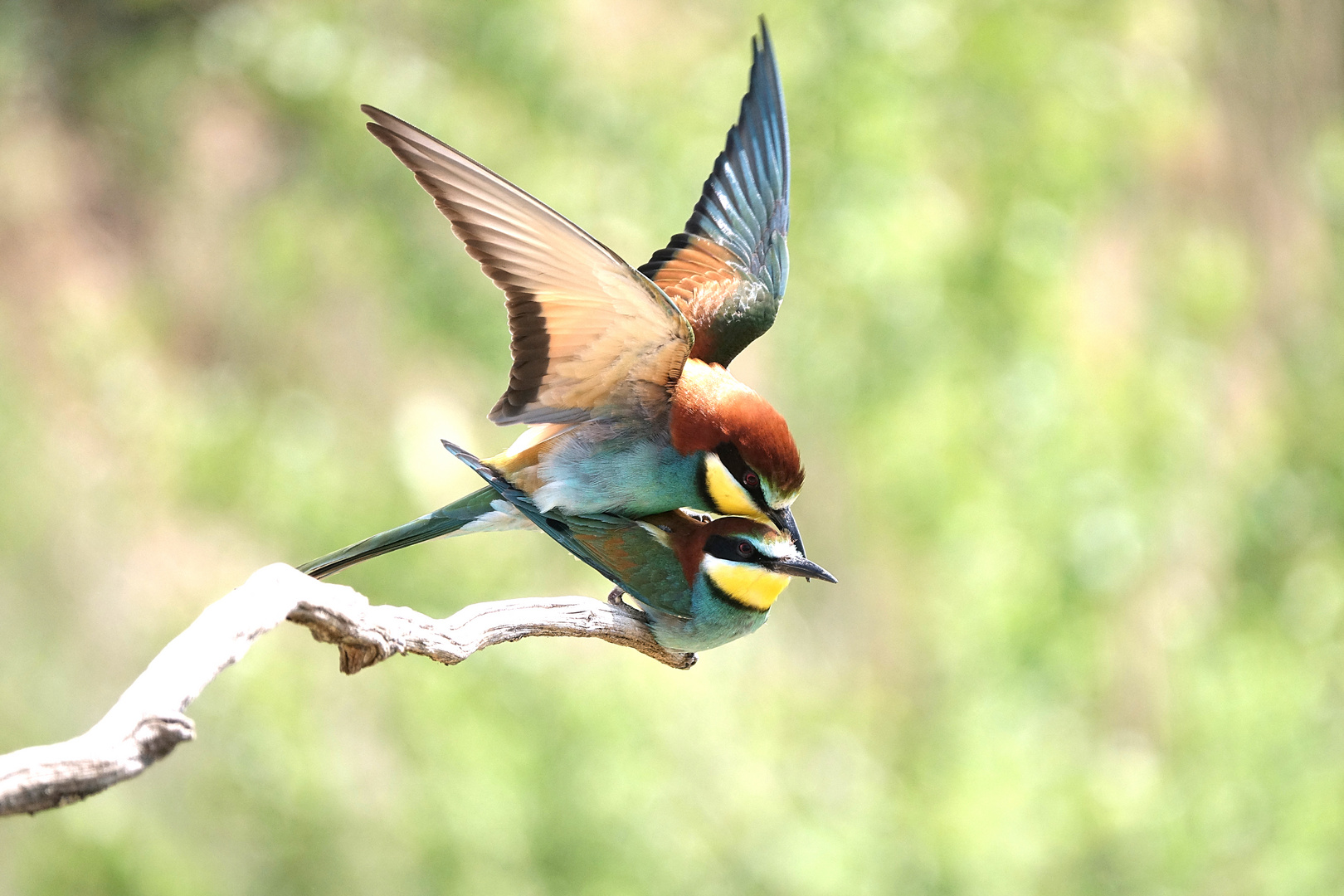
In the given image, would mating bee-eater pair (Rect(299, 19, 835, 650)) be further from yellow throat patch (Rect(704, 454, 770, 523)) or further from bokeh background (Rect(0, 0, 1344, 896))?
bokeh background (Rect(0, 0, 1344, 896))

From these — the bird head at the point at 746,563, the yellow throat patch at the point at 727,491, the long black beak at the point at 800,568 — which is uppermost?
the yellow throat patch at the point at 727,491

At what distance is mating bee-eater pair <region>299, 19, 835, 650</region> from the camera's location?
4.68 feet

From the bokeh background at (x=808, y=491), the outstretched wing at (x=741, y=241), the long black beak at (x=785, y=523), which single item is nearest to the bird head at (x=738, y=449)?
the long black beak at (x=785, y=523)

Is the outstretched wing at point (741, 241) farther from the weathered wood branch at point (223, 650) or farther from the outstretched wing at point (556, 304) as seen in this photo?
the weathered wood branch at point (223, 650)

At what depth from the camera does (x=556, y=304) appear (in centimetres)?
144

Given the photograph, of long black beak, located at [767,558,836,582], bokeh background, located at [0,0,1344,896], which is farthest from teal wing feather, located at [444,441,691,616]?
bokeh background, located at [0,0,1344,896]

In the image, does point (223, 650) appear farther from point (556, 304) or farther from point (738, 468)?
point (738, 468)

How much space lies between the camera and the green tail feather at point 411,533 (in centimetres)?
156

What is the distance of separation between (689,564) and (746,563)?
72 millimetres

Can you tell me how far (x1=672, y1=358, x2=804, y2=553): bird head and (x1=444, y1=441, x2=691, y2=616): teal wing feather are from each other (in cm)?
10

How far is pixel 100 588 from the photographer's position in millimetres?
4672

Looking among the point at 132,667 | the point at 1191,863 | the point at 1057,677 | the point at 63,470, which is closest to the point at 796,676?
the point at 1057,677

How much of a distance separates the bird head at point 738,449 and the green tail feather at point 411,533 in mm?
257

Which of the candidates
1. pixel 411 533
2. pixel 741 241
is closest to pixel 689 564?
pixel 411 533
